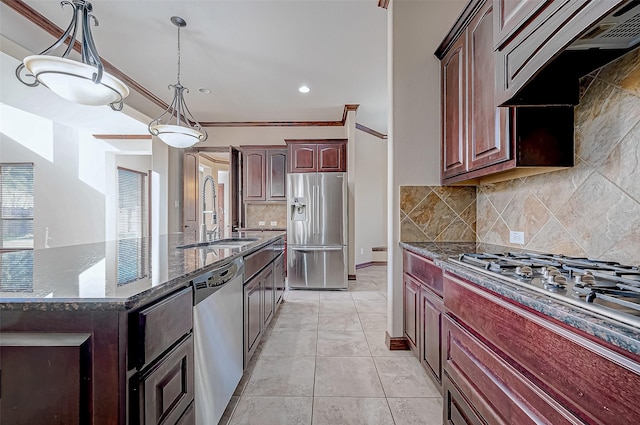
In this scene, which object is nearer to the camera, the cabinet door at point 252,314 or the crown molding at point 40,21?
the cabinet door at point 252,314

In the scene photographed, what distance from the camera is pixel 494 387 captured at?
38.4 inches

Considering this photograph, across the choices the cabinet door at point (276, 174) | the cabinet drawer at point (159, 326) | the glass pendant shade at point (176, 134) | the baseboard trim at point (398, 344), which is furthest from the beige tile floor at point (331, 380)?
the cabinet door at point (276, 174)

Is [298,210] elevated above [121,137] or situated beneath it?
situated beneath

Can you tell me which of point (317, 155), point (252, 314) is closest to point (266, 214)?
point (317, 155)

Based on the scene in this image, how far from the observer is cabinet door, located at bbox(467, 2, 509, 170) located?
5.15ft

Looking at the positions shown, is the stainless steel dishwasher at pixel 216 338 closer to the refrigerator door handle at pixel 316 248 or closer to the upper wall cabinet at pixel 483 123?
the upper wall cabinet at pixel 483 123

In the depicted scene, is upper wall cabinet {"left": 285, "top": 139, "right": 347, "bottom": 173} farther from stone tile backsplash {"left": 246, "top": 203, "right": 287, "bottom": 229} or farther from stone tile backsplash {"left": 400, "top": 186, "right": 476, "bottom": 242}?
stone tile backsplash {"left": 400, "top": 186, "right": 476, "bottom": 242}

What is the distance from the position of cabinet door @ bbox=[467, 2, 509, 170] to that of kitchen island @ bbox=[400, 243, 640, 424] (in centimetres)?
68

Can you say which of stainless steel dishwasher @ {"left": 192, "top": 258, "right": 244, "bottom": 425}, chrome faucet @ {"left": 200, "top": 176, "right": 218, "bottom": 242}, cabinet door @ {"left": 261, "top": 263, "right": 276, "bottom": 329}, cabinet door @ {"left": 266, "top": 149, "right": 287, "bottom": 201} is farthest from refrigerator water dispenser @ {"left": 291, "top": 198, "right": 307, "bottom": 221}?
stainless steel dishwasher @ {"left": 192, "top": 258, "right": 244, "bottom": 425}

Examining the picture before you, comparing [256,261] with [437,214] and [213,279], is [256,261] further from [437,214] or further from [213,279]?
[437,214]

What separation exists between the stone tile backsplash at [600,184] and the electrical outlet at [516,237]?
8cm

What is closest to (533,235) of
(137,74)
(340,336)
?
(340,336)

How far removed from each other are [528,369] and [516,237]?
4.23ft

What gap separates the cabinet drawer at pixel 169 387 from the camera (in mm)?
852
